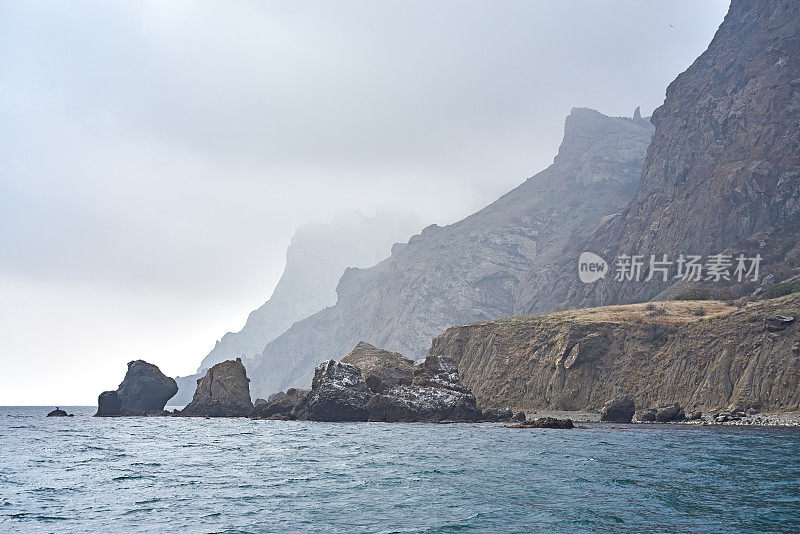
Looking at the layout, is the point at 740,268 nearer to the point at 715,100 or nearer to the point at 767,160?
the point at 767,160

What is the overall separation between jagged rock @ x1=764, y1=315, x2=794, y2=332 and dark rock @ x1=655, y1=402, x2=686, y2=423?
18490 mm

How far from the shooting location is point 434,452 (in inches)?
1908

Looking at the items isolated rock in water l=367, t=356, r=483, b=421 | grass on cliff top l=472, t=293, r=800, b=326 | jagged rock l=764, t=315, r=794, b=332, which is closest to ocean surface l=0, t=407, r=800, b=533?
isolated rock in water l=367, t=356, r=483, b=421

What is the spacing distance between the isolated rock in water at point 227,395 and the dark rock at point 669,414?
82.7 m

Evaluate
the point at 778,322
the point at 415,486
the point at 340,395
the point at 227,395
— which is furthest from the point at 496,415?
the point at 415,486

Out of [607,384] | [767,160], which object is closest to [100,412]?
[607,384]

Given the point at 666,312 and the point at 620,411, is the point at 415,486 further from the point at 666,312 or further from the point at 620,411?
the point at 666,312

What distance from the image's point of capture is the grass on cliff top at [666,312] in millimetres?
101562

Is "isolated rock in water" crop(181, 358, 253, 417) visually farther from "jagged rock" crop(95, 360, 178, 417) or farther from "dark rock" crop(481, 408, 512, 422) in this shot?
"dark rock" crop(481, 408, 512, 422)

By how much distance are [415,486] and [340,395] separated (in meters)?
66.2

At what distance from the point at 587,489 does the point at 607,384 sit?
88141 mm

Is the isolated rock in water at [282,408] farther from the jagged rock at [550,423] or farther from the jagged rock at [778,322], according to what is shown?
the jagged rock at [778,322]

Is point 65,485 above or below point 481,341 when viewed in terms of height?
below

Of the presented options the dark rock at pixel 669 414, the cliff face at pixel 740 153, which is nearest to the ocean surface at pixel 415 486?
the dark rock at pixel 669 414
